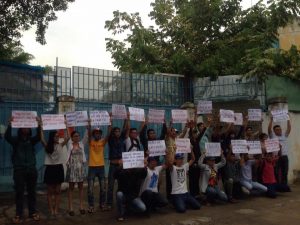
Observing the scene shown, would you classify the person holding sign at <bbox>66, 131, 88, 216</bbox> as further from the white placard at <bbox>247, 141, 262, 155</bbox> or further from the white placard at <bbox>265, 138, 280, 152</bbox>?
the white placard at <bbox>265, 138, 280, 152</bbox>

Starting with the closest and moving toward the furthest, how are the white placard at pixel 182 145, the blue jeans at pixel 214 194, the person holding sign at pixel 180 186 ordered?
1. the person holding sign at pixel 180 186
2. the white placard at pixel 182 145
3. the blue jeans at pixel 214 194

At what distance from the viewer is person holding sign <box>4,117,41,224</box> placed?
6.59 m

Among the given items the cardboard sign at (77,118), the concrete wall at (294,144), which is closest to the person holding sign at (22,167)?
the cardboard sign at (77,118)

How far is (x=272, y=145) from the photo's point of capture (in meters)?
9.17

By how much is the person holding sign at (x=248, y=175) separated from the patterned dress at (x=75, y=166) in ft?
11.7

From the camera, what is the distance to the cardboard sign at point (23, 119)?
21.5 ft

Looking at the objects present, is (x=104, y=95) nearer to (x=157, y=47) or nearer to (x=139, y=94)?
(x=139, y=94)

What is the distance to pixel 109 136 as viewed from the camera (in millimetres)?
7457

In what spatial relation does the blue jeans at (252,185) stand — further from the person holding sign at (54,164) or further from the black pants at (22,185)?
the black pants at (22,185)

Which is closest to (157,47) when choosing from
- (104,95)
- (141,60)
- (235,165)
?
(141,60)

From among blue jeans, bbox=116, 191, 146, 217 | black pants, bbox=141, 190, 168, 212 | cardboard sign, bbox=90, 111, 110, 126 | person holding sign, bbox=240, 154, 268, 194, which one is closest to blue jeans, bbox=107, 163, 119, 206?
blue jeans, bbox=116, 191, 146, 217

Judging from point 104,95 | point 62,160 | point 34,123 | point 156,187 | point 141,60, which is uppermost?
point 141,60

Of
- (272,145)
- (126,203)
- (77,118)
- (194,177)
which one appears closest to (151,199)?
(126,203)

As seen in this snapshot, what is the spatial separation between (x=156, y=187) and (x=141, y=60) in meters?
8.10
